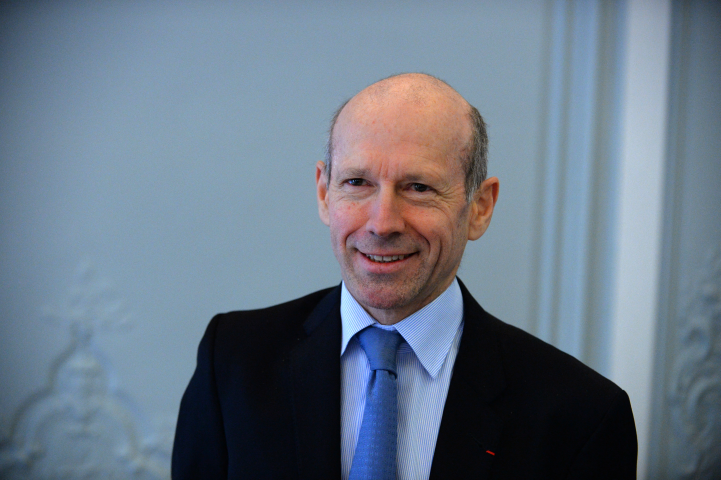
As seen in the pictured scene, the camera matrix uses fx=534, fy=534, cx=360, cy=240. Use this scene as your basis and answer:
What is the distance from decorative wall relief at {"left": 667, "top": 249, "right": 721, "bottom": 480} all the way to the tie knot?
6.43 feet

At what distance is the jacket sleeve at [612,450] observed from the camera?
123 centimetres

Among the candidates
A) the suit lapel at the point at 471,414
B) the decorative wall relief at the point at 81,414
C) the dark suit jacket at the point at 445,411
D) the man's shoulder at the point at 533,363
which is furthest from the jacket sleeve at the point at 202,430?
the decorative wall relief at the point at 81,414

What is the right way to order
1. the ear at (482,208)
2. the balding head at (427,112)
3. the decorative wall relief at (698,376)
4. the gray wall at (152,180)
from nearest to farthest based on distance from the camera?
the balding head at (427,112) → the ear at (482,208) → the gray wall at (152,180) → the decorative wall relief at (698,376)

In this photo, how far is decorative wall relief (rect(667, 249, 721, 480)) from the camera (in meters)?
2.59

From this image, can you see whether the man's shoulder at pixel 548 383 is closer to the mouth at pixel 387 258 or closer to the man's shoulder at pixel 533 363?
the man's shoulder at pixel 533 363

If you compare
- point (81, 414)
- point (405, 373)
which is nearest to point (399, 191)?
point (405, 373)

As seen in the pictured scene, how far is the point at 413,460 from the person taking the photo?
1.21m

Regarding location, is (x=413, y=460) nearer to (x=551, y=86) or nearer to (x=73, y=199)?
(x=73, y=199)

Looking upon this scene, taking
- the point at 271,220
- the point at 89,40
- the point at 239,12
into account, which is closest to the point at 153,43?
the point at 89,40

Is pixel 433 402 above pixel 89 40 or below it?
below

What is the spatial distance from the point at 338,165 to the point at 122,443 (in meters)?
1.55

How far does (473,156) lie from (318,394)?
0.70 meters

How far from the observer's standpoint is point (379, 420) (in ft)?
3.89

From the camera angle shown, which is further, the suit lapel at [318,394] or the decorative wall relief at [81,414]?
the decorative wall relief at [81,414]
